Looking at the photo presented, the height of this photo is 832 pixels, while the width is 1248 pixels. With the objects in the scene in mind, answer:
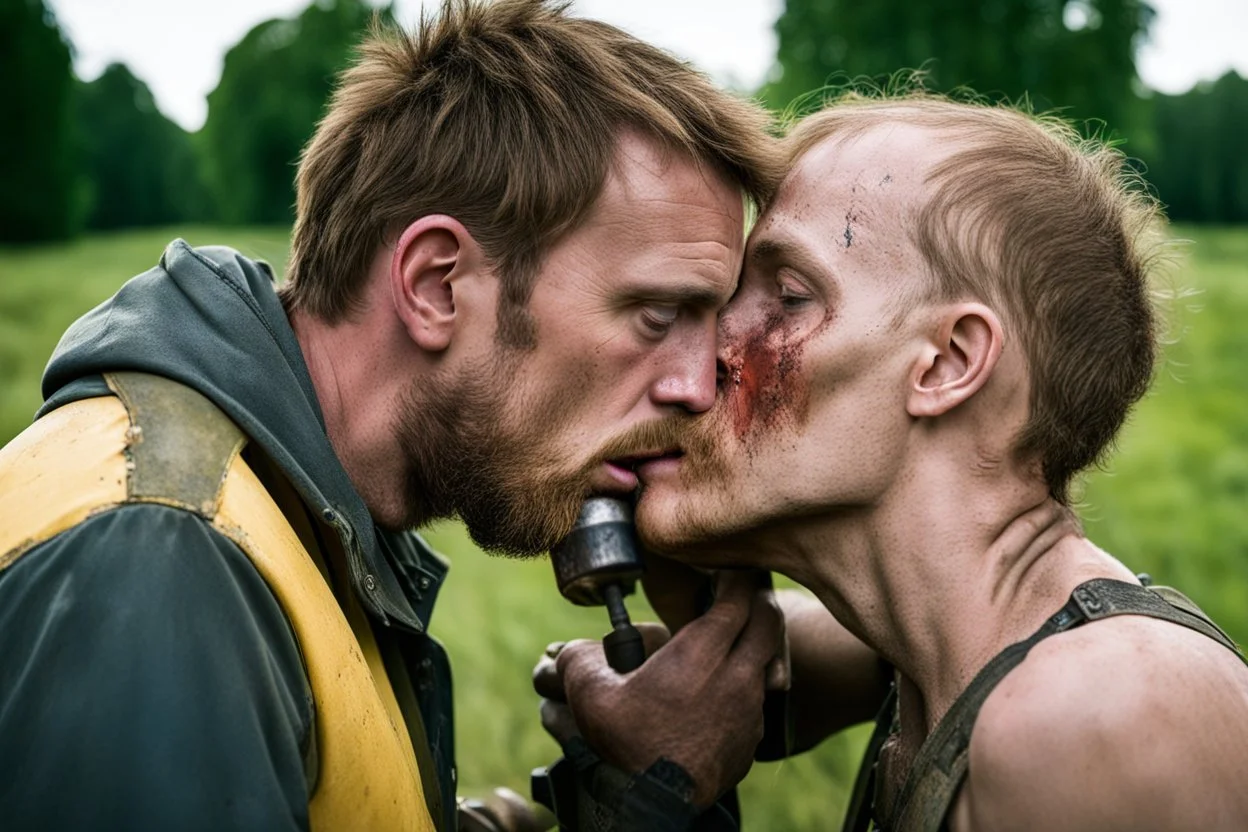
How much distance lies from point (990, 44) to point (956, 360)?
35.1 feet

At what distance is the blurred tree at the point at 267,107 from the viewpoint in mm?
36594

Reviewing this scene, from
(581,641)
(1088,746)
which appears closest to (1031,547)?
(1088,746)

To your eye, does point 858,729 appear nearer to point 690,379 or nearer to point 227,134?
point 690,379

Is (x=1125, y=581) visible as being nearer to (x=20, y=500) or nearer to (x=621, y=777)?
(x=621, y=777)

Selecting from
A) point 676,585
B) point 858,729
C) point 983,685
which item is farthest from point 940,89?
point 983,685

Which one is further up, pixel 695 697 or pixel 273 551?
pixel 273 551

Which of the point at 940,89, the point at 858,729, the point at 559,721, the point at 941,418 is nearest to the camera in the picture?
the point at 941,418

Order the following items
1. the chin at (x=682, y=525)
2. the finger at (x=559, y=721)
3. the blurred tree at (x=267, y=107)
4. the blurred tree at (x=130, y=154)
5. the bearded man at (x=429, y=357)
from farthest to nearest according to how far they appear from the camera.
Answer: the blurred tree at (x=267, y=107)
the blurred tree at (x=130, y=154)
the finger at (x=559, y=721)
the chin at (x=682, y=525)
the bearded man at (x=429, y=357)

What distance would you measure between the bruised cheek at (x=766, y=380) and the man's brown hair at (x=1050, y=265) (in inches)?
13.8

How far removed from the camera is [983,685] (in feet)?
8.10

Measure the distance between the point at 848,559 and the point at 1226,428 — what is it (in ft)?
32.9

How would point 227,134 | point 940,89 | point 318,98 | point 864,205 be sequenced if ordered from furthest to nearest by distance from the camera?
point 227,134
point 318,98
point 940,89
point 864,205

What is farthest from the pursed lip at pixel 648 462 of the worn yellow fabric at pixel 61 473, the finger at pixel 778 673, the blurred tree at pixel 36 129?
the blurred tree at pixel 36 129

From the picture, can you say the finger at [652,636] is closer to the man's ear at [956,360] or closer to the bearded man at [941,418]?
the bearded man at [941,418]
